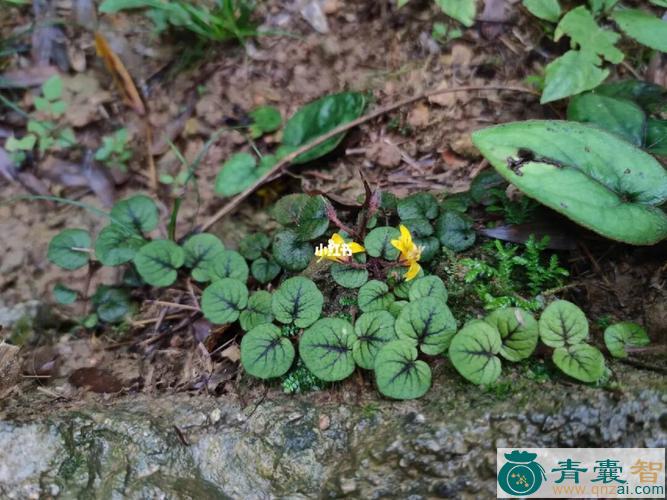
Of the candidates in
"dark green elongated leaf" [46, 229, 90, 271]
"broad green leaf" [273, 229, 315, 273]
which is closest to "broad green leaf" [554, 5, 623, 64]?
"broad green leaf" [273, 229, 315, 273]

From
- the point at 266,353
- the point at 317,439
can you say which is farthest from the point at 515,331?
the point at 266,353

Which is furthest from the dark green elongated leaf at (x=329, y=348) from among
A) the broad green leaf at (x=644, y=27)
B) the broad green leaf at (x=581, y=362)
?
the broad green leaf at (x=644, y=27)

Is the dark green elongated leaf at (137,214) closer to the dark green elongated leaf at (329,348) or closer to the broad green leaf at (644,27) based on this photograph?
the dark green elongated leaf at (329,348)

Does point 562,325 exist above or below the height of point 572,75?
below

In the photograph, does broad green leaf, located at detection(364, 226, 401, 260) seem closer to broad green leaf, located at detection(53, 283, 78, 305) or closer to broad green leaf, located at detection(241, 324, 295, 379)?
broad green leaf, located at detection(241, 324, 295, 379)

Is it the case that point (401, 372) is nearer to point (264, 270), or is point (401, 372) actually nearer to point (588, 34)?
point (264, 270)

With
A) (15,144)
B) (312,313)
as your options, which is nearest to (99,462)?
(312,313)

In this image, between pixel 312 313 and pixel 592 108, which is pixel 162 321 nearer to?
pixel 312 313
